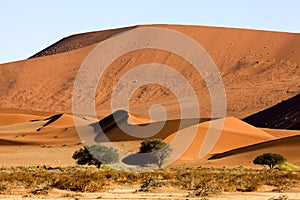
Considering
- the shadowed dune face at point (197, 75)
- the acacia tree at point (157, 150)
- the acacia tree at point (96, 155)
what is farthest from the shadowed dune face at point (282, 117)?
the acacia tree at point (96, 155)

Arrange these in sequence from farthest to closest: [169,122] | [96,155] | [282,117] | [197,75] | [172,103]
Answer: [197,75], [172,103], [282,117], [169,122], [96,155]

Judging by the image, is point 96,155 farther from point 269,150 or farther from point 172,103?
point 172,103

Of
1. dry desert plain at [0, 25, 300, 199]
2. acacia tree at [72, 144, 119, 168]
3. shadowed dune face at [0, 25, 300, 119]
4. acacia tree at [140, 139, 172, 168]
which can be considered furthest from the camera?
shadowed dune face at [0, 25, 300, 119]

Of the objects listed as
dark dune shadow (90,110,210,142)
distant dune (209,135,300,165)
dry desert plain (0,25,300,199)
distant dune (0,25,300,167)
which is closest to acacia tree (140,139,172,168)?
dry desert plain (0,25,300,199)

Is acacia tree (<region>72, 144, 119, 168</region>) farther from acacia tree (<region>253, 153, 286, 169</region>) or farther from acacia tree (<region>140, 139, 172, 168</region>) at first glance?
acacia tree (<region>253, 153, 286, 169</region>)

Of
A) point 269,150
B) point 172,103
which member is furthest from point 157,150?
point 172,103

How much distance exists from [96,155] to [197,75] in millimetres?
79938

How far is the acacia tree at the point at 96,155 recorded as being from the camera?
5200 cm

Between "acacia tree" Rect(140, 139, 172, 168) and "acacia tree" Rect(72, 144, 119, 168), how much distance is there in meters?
3.63

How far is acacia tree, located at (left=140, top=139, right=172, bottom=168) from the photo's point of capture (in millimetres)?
56531

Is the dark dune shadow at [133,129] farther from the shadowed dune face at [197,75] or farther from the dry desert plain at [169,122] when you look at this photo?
the shadowed dune face at [197,75]

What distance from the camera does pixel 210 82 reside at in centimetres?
12375

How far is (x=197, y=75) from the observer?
131125 millimetres

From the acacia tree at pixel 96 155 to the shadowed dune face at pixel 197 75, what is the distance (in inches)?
2104
